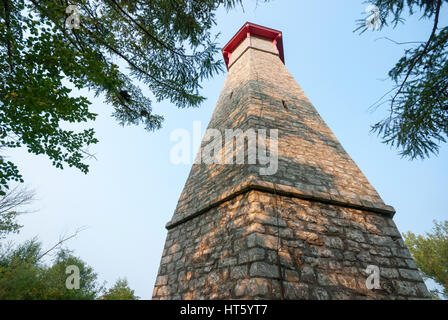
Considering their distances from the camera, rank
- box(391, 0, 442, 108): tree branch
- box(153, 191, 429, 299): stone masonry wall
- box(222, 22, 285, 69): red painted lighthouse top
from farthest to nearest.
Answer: box(222, 22, 285, 69): red painted lighthouse top, box(391, 0, 442, 108): tree branch, box(153, 191, 429, 299): stone masonry wall

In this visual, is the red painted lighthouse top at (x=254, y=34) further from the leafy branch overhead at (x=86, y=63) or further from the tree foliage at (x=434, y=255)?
the tree foliage at (x=434, y=255)

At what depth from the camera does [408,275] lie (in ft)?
9.84

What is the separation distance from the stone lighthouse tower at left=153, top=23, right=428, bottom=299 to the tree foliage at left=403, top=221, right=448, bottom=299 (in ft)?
42.1

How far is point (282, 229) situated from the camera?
2.86 metres

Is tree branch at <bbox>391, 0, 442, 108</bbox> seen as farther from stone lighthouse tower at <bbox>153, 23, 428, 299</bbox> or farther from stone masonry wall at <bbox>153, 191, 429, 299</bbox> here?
stone masonry wall at <bbox>153, 191, 429, 299</bbox>

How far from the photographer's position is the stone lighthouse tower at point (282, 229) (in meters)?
2.55

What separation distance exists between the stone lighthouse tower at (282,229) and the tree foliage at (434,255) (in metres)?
12.8

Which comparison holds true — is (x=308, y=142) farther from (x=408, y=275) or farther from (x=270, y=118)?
(x=408, y=275)

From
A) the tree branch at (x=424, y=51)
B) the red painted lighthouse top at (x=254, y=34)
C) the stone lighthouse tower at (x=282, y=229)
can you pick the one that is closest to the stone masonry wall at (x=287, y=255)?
the stone lighthouse tower at (x=282, y=229)

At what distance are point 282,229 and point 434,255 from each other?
51.0 feet

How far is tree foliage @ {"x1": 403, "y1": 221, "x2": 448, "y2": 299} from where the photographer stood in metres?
11.2

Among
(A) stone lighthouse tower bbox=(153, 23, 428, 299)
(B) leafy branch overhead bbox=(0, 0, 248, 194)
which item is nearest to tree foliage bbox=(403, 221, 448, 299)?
(A) stone lighthouse tower bbox=(153, 23, 428, 299)

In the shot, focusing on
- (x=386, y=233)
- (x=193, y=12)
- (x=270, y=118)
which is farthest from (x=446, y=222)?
(x=193, y=12)
